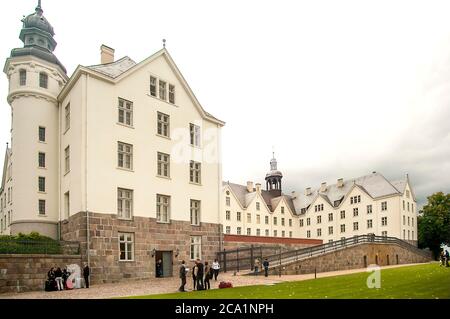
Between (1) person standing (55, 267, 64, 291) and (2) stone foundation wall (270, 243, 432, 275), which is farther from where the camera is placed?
(2) stone foundation wall (270, 243, 432, 275)

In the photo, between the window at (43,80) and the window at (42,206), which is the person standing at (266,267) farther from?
the window at (43,80)

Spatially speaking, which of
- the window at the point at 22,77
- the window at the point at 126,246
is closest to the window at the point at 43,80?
the window at the point at 22,77

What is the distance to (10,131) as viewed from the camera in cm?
3531

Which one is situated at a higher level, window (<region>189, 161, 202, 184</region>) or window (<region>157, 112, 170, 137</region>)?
window (<region>157, 112, 170, 137</region>)

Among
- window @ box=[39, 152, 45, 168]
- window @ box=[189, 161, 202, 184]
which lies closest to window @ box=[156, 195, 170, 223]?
window @ box=[189, 161, 202, 184]

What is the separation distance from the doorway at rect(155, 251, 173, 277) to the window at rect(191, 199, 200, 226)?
371cm

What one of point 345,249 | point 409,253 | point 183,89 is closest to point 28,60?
point 183,89

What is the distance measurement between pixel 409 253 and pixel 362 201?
23736 mm

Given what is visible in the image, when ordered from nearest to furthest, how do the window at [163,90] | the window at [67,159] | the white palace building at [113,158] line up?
the white palace building at [113,158], the window at [67,159], the window at [163,90]

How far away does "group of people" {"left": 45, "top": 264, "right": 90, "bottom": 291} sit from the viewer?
24469 mm

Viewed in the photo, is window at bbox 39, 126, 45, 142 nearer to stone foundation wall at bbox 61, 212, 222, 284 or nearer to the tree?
stone foundation wall at bbox 61, 212, 222, 284

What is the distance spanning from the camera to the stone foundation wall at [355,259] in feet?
116

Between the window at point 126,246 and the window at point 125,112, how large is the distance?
26.6 ft
